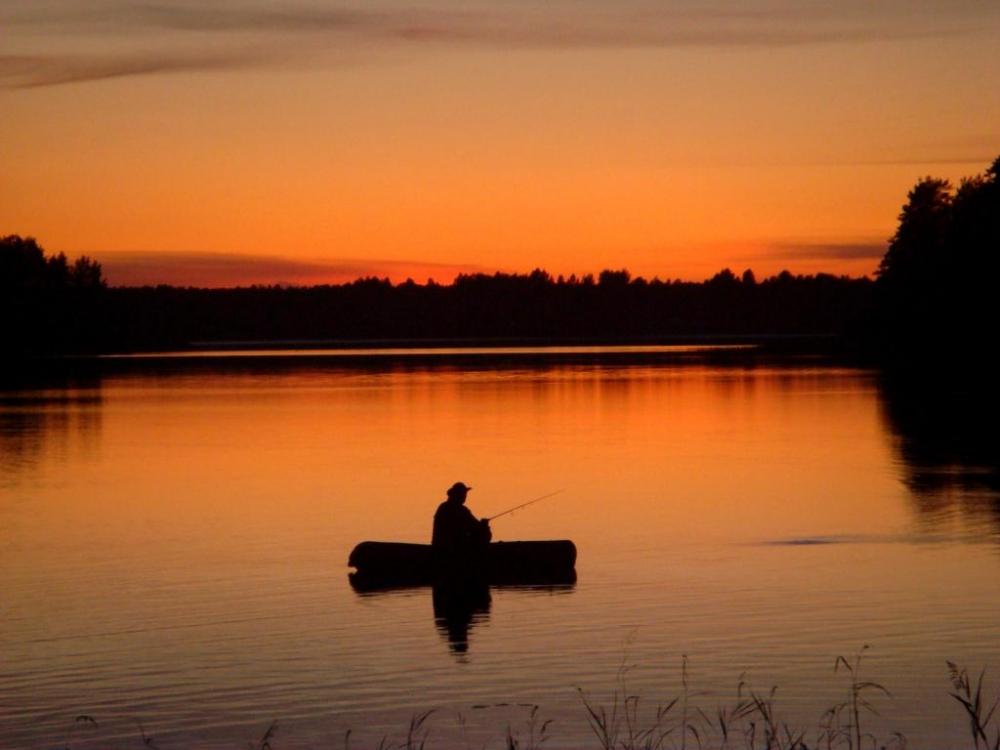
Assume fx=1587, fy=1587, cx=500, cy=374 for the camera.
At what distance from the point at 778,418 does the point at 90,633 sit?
2121 inches

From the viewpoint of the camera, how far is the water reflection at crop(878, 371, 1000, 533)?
4100cm

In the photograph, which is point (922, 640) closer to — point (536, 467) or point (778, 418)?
point (536, 467)

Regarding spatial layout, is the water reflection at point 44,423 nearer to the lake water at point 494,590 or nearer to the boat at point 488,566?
Answer: the lake water at point 494,590

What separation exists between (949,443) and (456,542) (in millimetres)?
36508

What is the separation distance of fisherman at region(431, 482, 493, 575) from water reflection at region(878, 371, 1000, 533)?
13561 mm

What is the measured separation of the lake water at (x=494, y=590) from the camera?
19391 mm

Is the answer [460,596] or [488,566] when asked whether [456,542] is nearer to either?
[488,566]

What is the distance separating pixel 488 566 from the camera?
91.5 ft

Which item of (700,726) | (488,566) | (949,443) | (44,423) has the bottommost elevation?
(44,423)

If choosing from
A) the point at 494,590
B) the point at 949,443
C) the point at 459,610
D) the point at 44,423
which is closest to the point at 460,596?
the point at 494,590

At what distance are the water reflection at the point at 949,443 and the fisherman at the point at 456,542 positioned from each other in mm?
13561

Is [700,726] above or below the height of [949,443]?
above

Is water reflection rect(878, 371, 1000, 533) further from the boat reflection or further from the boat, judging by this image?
the boat reflection

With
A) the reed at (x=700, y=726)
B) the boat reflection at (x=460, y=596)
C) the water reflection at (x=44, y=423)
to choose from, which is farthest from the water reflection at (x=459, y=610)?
the water reflection at (x=44, y=423)
